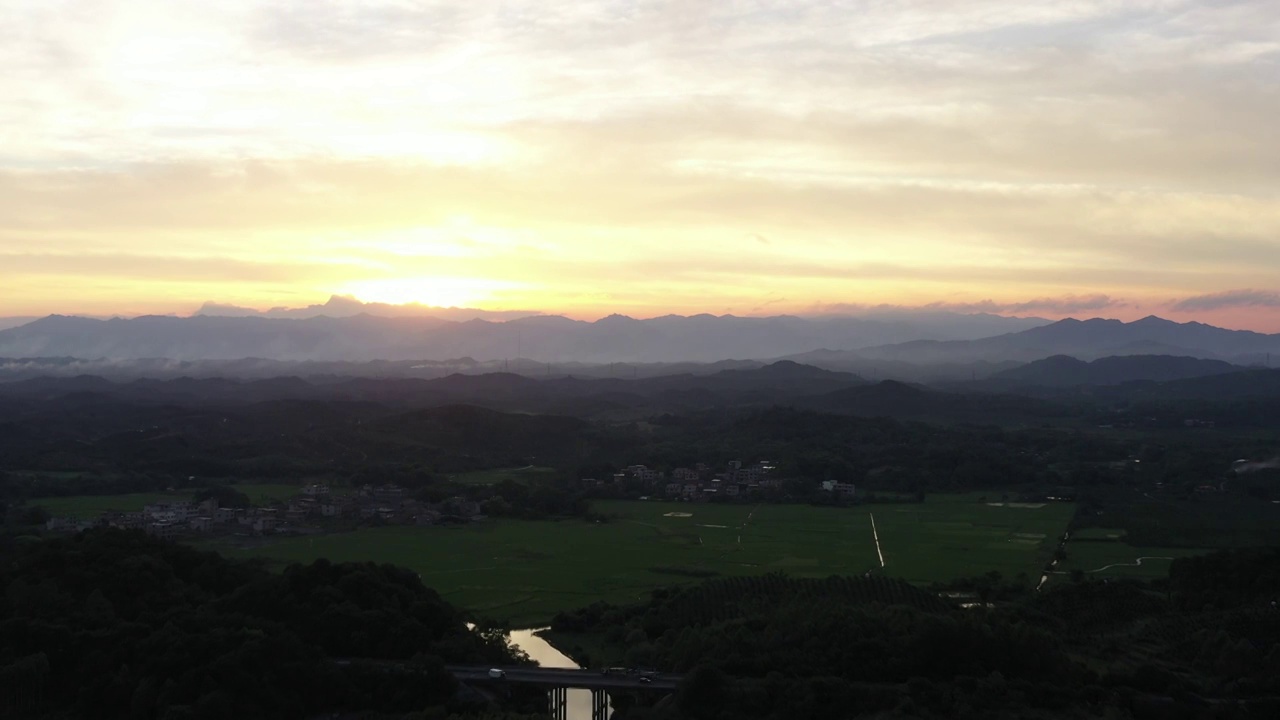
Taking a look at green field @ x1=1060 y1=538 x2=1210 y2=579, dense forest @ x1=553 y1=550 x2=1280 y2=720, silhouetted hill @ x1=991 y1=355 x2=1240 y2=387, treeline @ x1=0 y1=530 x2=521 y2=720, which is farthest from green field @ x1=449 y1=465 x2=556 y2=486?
silhouetted hill @ x1=991 y1=355 x2=1240 y2=387

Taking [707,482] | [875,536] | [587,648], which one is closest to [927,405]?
[707,482]

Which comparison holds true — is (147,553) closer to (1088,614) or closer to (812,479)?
(1088,614)

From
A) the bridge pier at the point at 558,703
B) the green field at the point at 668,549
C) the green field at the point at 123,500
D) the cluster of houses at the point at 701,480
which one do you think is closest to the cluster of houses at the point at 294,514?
the green field at the point at 123,500

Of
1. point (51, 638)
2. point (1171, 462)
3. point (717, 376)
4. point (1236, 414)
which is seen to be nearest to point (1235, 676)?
point (51, 638)

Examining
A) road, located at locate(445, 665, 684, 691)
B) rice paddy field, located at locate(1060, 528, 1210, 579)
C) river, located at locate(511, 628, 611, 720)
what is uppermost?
road, located at locate(445, 665, 684, 691)

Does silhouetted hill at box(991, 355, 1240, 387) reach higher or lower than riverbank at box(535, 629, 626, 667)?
higher

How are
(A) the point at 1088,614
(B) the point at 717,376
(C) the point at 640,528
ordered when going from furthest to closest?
(B) the point at 717,376 < (C) the point at 640,528 < (A) the point at 1088,614

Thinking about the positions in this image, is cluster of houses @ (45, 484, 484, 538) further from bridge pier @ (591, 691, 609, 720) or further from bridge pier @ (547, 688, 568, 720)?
bridge pier @ (591, 691, 609, 720)
